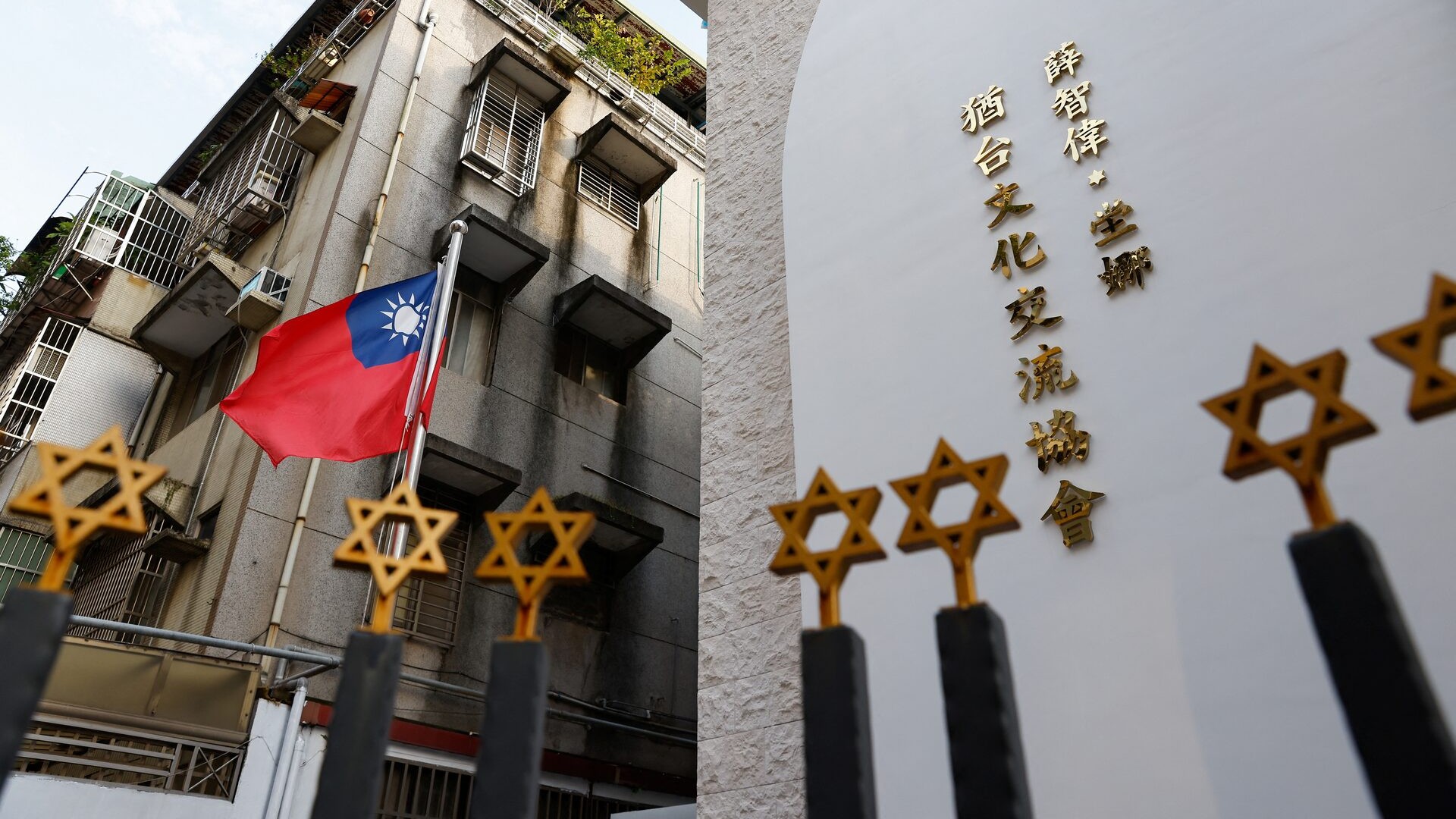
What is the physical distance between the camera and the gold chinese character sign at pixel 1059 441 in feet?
15.5

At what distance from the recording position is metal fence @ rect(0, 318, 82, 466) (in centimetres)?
1232

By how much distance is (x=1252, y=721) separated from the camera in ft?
12.3

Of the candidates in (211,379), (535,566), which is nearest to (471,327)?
(211,379)

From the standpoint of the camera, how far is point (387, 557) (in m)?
1.73

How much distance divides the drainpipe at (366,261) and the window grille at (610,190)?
2.69 metres

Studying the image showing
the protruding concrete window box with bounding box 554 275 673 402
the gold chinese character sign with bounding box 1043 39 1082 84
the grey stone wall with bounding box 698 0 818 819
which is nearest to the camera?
the grey stone wall with bounding box 698 0 818 819

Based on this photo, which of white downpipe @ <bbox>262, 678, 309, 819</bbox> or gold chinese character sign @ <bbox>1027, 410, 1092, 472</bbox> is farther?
white downpipe @ <bbox>262, 678, 309, 819</bbox>

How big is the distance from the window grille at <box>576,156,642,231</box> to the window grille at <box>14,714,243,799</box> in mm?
9065

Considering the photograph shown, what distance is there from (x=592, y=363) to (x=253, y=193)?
4.78 metres

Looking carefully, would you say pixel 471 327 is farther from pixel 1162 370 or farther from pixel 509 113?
pixel 1162 370

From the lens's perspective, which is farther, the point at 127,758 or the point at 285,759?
the point at 285,759

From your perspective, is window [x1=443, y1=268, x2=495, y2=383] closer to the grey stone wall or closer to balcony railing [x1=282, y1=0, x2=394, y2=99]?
balcony railing [x1=282, y1=0, x2=394, y2=99]

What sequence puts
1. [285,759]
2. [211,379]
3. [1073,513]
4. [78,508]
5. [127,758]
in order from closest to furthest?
[78,508] < [1073,513] < [127,758] < [285,759] < [211,379]

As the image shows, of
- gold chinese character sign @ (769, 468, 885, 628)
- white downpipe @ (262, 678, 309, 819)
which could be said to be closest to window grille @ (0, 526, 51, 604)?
white downpipe @ (262, 678, 309, 819)
